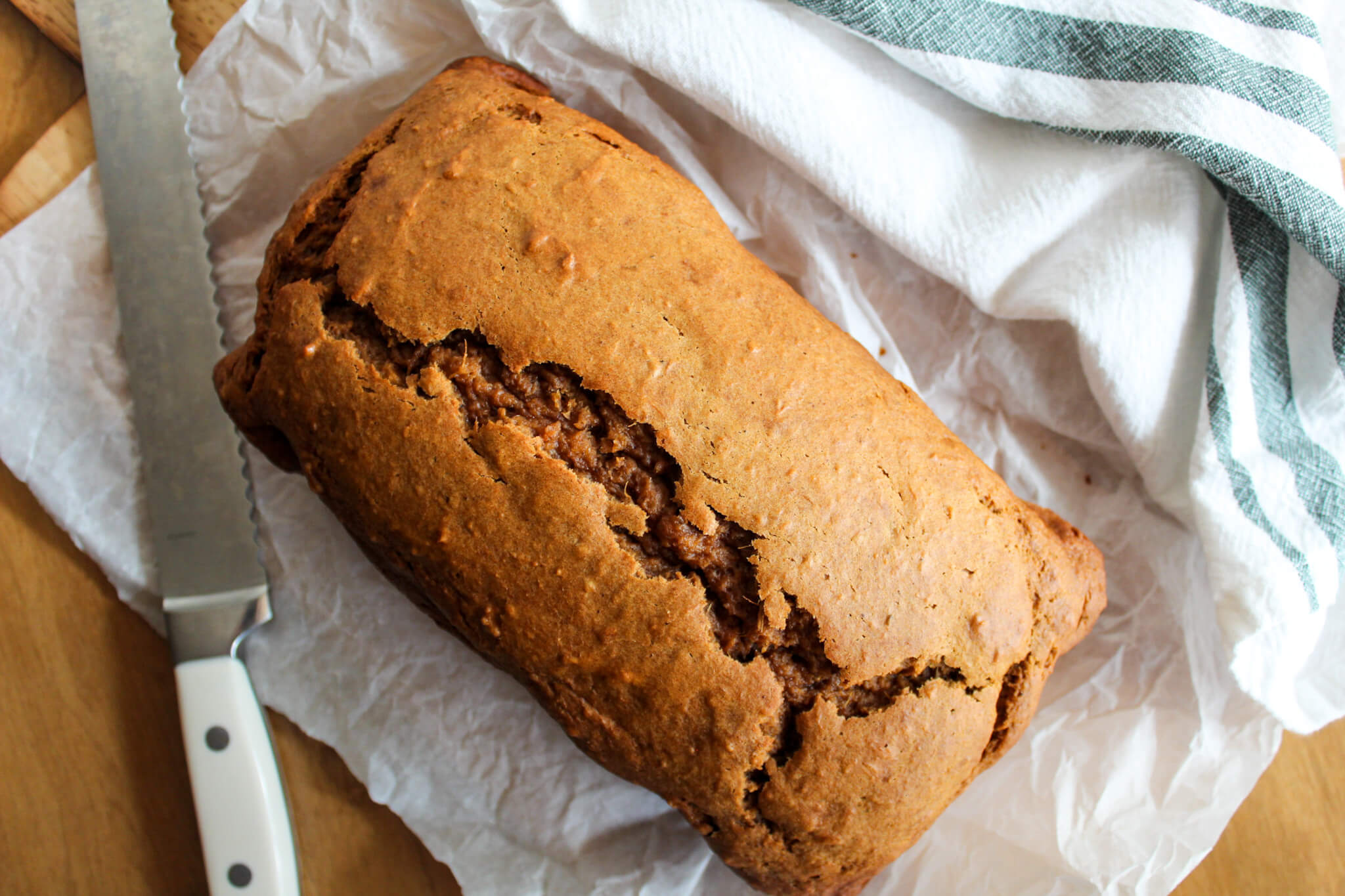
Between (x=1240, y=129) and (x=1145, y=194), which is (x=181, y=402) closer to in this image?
(x=1145, y=194)

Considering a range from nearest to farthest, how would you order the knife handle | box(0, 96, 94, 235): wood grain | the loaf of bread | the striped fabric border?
the loaf of bread < the striped fabric border < the knife handle < box(0, 96, 94, 235): wood grain

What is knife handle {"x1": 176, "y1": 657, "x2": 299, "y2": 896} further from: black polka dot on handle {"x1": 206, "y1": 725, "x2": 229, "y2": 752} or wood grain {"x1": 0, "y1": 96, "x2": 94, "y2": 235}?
wood grain {"x1": 0, "y1": 96, "x2": 94, "y2": 235}

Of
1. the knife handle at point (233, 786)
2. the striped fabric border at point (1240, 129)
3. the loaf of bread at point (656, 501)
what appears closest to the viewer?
the loaf of bread at point (656, 501)

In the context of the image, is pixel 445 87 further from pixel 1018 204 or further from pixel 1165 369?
pixel 1165 369

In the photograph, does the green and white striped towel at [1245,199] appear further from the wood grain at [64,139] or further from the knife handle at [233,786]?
the knife handle at [233,786]

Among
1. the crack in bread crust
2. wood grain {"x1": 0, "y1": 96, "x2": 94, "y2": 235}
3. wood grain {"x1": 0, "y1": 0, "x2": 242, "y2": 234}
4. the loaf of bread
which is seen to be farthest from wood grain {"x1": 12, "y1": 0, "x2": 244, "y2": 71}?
the crack in bread crust

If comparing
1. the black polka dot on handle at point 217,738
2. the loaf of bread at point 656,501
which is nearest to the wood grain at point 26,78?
the loaf of bread at point 656,501

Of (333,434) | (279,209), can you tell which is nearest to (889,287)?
(333,434)
